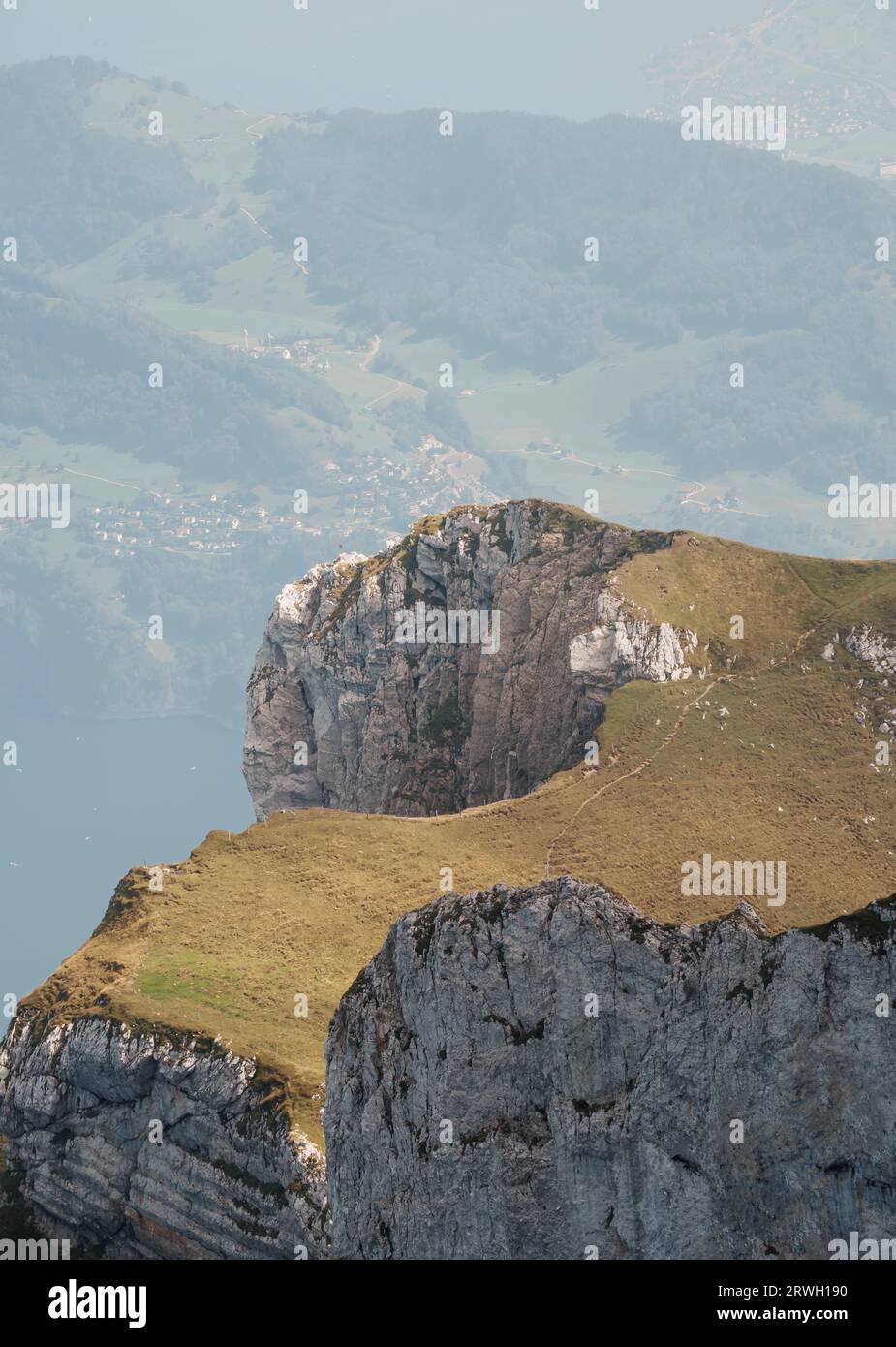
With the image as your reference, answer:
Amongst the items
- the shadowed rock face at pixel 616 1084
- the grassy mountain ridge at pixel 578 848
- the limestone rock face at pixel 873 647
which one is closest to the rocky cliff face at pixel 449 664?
the grassy mountain ridge at pixel 578 848

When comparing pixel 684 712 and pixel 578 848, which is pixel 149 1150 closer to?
pixel 578 848

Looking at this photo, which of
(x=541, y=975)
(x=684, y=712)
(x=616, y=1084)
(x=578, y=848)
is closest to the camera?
(x=616, y=1084)

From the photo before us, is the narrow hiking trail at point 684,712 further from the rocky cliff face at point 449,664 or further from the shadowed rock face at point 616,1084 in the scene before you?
the shadowed rock face at point 616,1084

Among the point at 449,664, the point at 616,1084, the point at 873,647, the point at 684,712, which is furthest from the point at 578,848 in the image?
the point at 449,664

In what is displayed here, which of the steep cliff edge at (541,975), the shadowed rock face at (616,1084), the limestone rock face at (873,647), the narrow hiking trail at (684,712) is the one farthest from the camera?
the limestone rock face at (873,647)

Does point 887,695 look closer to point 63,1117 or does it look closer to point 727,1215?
point 727,1215

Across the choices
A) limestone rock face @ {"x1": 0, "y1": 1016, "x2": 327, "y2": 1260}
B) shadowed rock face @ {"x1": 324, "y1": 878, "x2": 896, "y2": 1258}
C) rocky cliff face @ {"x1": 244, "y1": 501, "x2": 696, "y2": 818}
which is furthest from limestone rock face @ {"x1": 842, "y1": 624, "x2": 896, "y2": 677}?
limestone rock face @ {"x1": 0, "y1": 1016, "x2": 327, "y2": 1260}
